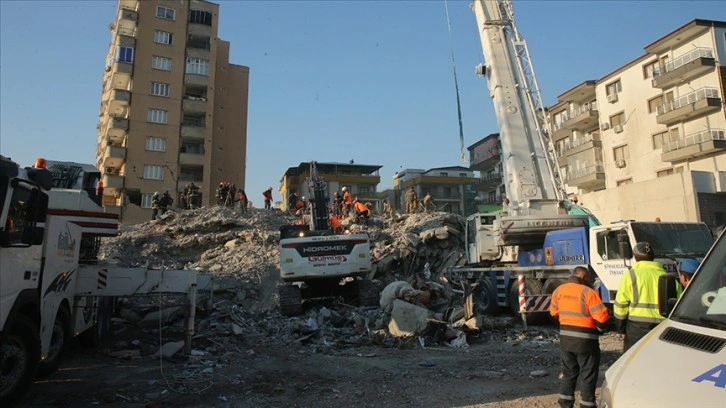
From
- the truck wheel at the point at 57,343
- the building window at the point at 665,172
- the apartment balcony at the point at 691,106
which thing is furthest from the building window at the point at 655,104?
the truck wheel at the point at 57,343

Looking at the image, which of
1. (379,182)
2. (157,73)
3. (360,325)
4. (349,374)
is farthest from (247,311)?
(379,182)

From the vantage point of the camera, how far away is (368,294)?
1397cm

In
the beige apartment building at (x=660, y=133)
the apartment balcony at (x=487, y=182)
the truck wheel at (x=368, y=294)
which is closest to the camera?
the truck wheel at (x=368, y=294)

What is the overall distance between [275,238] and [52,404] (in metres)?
15.6

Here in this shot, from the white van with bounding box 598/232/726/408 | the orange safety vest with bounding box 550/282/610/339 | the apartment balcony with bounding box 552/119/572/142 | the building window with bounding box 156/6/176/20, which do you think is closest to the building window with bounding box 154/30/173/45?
the building window with bounding box 156/6/176/20

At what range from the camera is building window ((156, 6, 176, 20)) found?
4522cm

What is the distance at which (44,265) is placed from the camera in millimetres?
6645

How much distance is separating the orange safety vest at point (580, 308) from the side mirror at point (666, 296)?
1.04m

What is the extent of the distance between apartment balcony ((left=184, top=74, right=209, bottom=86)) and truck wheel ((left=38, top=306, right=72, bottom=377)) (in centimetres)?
4116

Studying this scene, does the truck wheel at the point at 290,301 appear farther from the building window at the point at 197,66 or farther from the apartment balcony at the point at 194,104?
the building window at the point at 197,66

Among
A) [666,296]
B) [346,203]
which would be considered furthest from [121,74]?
[666,296]

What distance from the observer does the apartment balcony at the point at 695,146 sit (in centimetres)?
3180

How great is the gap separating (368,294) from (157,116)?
35982 mm

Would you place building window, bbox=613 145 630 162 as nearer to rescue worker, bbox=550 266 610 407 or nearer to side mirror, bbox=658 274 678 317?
rescue worker, bbox=550 266 610 407
